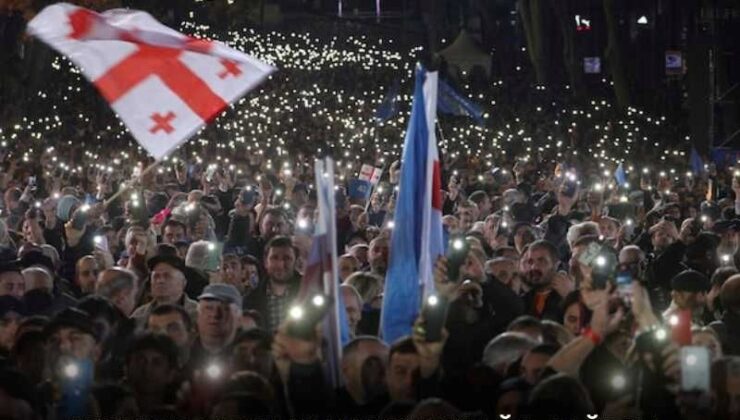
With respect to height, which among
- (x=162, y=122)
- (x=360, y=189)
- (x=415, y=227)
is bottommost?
(x=360, y=189)

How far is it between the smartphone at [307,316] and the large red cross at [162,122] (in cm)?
237

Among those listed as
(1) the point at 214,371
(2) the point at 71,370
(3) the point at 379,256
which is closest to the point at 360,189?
(3) the point at 379,256

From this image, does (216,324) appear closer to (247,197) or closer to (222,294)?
(222,294)

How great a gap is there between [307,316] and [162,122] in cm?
272

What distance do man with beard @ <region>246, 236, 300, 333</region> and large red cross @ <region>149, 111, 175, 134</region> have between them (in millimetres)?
1244

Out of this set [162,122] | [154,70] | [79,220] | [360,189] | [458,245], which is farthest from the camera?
[360,189]

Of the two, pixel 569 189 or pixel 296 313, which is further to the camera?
pixel 569 189

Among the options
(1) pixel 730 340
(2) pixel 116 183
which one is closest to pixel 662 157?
(2) pixel 116 183

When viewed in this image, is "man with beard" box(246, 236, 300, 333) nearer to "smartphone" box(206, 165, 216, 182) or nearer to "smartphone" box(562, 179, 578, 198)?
"smartphone" box(562, 179, 578, 198)

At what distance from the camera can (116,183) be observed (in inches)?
843

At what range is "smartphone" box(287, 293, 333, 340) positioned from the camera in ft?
23.0

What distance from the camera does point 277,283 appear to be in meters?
10.2

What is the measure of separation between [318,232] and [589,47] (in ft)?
165

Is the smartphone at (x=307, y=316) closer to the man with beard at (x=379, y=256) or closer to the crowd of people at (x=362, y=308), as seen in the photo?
the crowd of people at (x=362, y=308)
